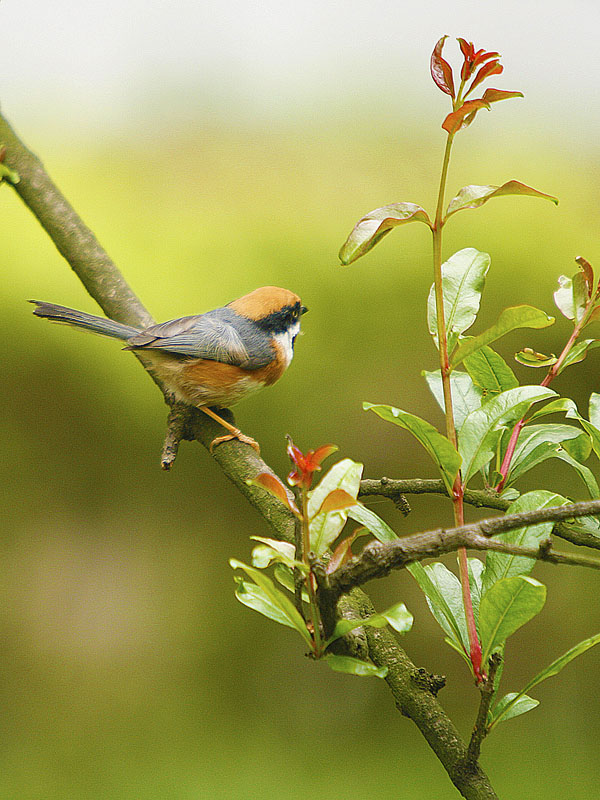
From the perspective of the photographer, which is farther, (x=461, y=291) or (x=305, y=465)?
(x=461, y=291)

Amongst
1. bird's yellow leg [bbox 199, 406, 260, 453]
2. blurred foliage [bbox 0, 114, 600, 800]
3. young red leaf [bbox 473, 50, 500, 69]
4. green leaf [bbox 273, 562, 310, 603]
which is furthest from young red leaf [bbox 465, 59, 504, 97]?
blurred foliage [bbox 0, 114, 600, 800]

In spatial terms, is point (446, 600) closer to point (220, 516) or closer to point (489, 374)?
point (489, 374)

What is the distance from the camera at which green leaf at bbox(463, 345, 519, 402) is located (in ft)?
1.40

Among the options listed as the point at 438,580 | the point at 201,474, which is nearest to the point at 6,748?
the point at 201,474

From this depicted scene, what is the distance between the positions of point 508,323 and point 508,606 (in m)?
0.13

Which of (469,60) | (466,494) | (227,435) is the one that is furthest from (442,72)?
(227,435)

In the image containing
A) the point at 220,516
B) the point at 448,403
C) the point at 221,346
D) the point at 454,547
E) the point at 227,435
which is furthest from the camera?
the point at 220,516

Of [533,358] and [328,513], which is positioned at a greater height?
[533,358]

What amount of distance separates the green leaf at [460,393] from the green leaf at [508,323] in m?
0.07

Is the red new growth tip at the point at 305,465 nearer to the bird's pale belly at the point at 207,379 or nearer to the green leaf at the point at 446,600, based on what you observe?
the green leaf at the point at 446,600

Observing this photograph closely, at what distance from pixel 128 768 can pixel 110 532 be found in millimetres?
432

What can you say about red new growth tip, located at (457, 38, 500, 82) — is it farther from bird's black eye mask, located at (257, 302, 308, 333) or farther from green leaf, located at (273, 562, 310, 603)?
bird's black eye mask, located at (257, 302, 308, 333)

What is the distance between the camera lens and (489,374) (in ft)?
1.40

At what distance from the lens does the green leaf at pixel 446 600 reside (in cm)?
34
